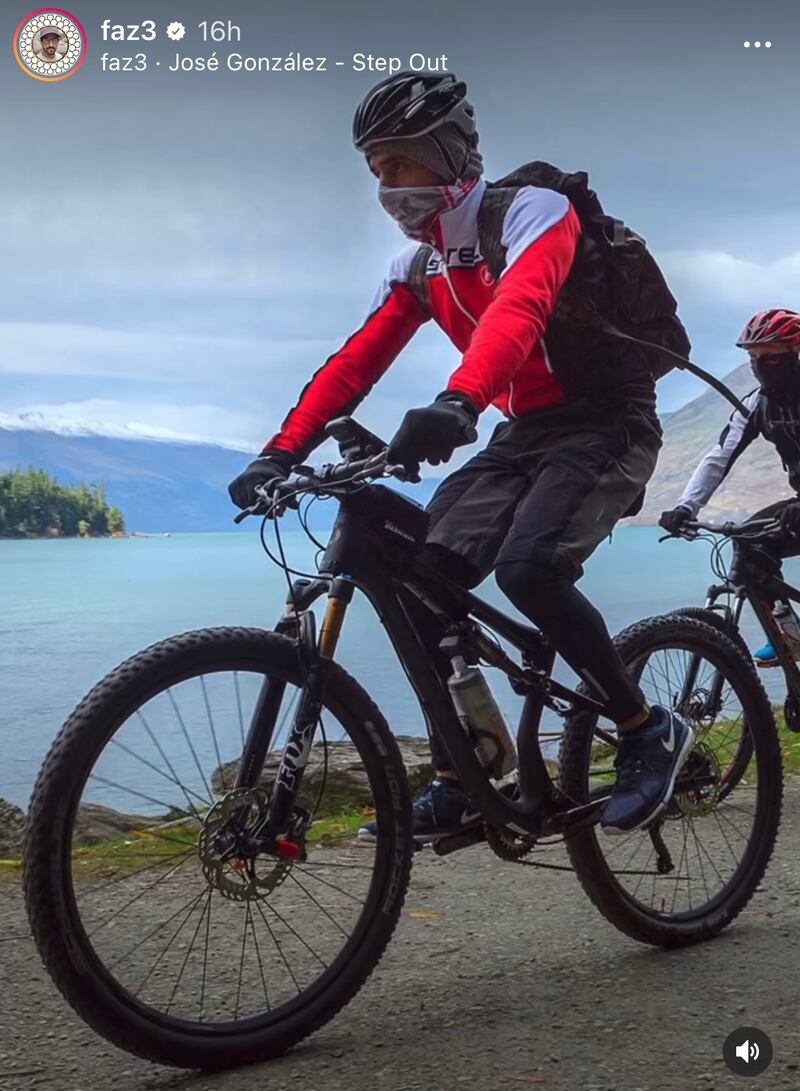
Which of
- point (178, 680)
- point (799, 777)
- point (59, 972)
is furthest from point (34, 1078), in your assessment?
point (799, 777)

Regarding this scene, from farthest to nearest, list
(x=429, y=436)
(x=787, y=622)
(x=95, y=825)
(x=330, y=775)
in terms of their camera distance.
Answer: (x=787, y=622), (x=95, y=825), (x=330, y=775), (x=429, y=436)

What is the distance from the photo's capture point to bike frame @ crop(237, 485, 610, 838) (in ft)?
9.63

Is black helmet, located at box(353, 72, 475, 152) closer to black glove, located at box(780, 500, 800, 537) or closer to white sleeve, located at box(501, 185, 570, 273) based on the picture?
white sleeve, located at box(501, 185, 570, 273)

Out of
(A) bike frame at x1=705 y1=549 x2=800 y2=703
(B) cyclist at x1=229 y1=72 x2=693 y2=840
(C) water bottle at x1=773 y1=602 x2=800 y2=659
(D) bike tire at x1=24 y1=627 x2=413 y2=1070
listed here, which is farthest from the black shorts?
(C) water bottle at x1=773 y1=602 x2=800 y2=659

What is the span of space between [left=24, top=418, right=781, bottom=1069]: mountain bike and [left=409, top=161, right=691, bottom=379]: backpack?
26.9 inches

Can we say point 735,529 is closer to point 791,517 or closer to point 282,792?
point 791,517

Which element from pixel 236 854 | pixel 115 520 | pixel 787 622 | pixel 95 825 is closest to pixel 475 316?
pixel 236 854

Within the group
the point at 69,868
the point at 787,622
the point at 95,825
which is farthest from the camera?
the point at 787,622

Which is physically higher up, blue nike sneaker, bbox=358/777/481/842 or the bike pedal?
blue nike sneaker, bbox=358/777/481/842

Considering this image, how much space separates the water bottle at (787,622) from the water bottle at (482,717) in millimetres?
3471

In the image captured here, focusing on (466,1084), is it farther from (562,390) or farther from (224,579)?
(224,579)

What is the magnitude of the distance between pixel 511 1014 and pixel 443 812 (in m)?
0.51

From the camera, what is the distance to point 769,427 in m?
6.44

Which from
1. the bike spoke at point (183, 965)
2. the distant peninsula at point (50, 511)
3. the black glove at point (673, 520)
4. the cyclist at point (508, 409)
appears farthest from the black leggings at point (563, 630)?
the distant peninsula at point (50, 511)
